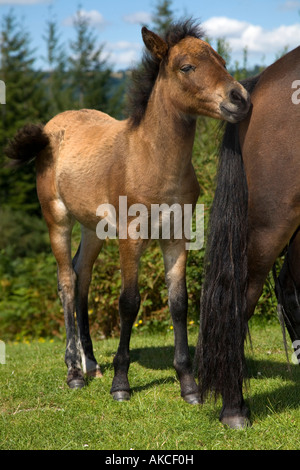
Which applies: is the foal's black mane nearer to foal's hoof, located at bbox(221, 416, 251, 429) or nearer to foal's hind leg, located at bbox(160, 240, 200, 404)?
foal's hind leg, located at bbox(160, 240, 200, 404)

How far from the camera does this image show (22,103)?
3091cm

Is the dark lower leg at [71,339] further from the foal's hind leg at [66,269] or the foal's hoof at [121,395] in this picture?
the foal's hoof at [121,395]

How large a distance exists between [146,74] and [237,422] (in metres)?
2.52

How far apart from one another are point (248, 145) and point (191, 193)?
837mm

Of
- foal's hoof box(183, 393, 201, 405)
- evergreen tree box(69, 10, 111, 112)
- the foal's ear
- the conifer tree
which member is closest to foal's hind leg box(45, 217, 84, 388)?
foal's hoof box(183, 393, 201, 405)

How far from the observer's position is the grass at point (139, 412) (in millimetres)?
3262

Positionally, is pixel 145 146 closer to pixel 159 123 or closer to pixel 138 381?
pixel 159 123

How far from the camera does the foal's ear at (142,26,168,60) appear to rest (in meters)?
3.74

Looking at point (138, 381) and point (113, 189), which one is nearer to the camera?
point (113, 189)

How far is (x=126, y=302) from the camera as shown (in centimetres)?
414

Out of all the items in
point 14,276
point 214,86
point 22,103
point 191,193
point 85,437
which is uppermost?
point 22,103

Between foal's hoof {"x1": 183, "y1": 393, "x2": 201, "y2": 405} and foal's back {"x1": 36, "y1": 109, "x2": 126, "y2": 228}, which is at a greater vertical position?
foal's back {"x1": 36, "y1": 109, "x2": 126, "y2": 228}

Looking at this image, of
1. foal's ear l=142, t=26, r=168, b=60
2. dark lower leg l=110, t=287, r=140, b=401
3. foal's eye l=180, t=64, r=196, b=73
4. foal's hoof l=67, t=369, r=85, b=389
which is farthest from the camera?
foal's hoof l=67, t=369, r=85, b=389

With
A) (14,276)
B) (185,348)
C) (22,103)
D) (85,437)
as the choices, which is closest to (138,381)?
(185,348)
